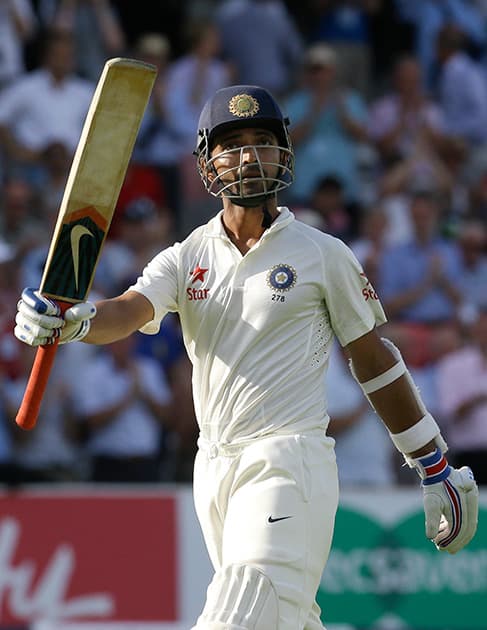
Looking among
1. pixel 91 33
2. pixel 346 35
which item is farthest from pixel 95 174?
pixel 346 35

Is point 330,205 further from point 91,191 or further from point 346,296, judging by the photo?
point 91,191

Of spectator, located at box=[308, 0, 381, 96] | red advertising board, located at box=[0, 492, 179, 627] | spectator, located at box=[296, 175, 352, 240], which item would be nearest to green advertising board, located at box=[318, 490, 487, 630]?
red advertising board, located at box=[0, 492, 179, 627]

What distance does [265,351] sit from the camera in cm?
458

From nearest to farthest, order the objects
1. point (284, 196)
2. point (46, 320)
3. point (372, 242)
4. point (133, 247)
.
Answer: point (46, 320)
point (133, 247)
point (372, 242)
point (284, 196)

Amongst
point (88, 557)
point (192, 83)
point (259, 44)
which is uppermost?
point (259, 44)

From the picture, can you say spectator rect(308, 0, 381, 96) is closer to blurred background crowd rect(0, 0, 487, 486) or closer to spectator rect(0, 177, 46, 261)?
blurred background crowd rect(0, 0, 487, 486)

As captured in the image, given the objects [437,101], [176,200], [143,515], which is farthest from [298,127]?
[143,515]

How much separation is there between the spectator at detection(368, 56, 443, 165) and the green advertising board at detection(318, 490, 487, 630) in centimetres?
368

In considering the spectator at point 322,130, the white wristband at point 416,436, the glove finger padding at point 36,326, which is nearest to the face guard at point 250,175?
the glove finger padding at point 36,326

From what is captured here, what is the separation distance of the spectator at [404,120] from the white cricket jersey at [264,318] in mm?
6536

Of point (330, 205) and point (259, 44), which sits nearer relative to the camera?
point (330, 205)

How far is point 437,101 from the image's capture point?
1189 centimetres

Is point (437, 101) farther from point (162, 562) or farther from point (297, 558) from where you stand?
point (297, 558)

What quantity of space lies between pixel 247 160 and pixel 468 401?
172 inches
